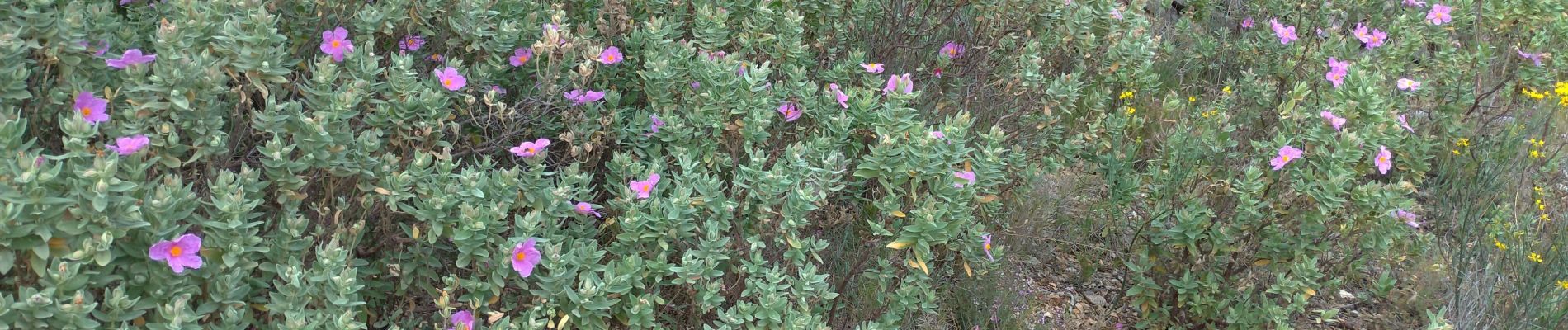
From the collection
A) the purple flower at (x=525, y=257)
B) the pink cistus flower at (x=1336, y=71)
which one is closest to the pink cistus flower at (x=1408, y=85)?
the pink cistus flower at (x=1336, y=71)

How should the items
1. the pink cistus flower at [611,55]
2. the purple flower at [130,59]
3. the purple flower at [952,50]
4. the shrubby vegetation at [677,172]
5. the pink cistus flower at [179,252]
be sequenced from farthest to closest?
the purple flower at [952,50], the pink cistus flower at [611,55], the purple flower at [130,59], the shrubby vegetation at [677,172], the pink cistus flower at [179,252]

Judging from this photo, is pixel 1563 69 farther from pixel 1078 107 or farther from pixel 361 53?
pixel 361 53

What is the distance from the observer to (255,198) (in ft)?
6.81

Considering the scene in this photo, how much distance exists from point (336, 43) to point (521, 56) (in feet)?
1.44

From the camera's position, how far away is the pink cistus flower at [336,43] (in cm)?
241

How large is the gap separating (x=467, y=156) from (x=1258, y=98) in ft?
8.16

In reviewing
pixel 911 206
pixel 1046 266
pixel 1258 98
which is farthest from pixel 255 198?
pixel 1258 98

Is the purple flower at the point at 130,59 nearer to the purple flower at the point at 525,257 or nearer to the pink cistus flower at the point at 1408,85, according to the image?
the purple flower at the point at 525,257

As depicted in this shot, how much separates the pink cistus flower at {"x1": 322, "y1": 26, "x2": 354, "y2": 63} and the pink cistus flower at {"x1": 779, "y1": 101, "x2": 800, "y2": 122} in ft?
3.15

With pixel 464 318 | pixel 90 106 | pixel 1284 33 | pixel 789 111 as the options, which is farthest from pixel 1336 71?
pixel 90 106

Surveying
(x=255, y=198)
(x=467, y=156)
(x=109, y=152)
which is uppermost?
(x=109, y=152)

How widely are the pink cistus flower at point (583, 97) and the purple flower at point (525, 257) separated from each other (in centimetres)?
56

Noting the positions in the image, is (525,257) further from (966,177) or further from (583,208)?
(966,177)

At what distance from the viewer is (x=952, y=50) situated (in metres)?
3.47
